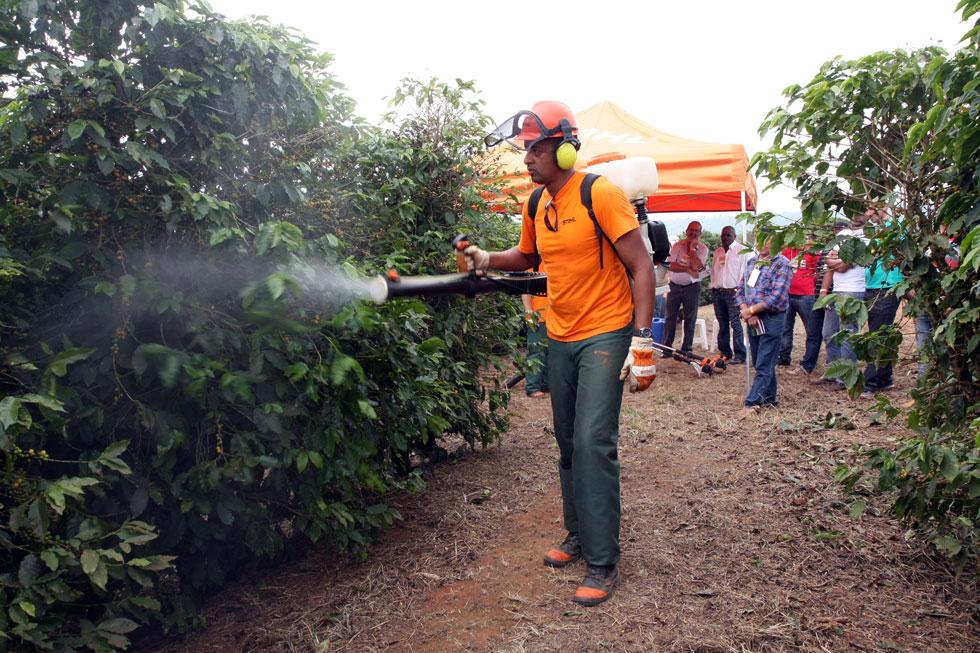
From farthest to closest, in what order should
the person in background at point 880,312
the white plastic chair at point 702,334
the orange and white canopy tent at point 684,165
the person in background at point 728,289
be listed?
1. the white plastic chair at point 702,334
2. the person in background at point 728,289
3. the orange and white canopy tent at point 684,165
4. the person in background at point 880,312

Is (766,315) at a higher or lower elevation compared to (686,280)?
lower

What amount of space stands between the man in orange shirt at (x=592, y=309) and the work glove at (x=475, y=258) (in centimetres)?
37

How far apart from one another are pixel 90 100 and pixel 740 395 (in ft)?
24.6

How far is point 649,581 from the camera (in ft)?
11.2

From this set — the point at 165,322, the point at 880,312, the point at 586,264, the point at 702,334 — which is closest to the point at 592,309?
the point at 586,264

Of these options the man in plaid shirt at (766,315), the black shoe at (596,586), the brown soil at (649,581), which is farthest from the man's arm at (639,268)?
the man in plaid shirt at (766,315)

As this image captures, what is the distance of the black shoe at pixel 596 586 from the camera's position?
10.5 feet

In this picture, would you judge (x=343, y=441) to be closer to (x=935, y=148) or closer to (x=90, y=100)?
(x=90, y=100)

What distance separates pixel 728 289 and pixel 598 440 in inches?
303

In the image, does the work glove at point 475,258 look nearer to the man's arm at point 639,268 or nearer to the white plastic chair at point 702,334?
the man's arm at point 639,268

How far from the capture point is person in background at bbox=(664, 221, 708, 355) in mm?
10398

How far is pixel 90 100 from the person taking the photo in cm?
253

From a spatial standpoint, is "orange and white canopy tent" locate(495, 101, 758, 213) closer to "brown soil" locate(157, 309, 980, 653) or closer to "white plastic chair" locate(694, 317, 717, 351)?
"white plastic chair" locate(694, 317, 717, 351)

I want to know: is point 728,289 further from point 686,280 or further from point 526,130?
point 526,130
